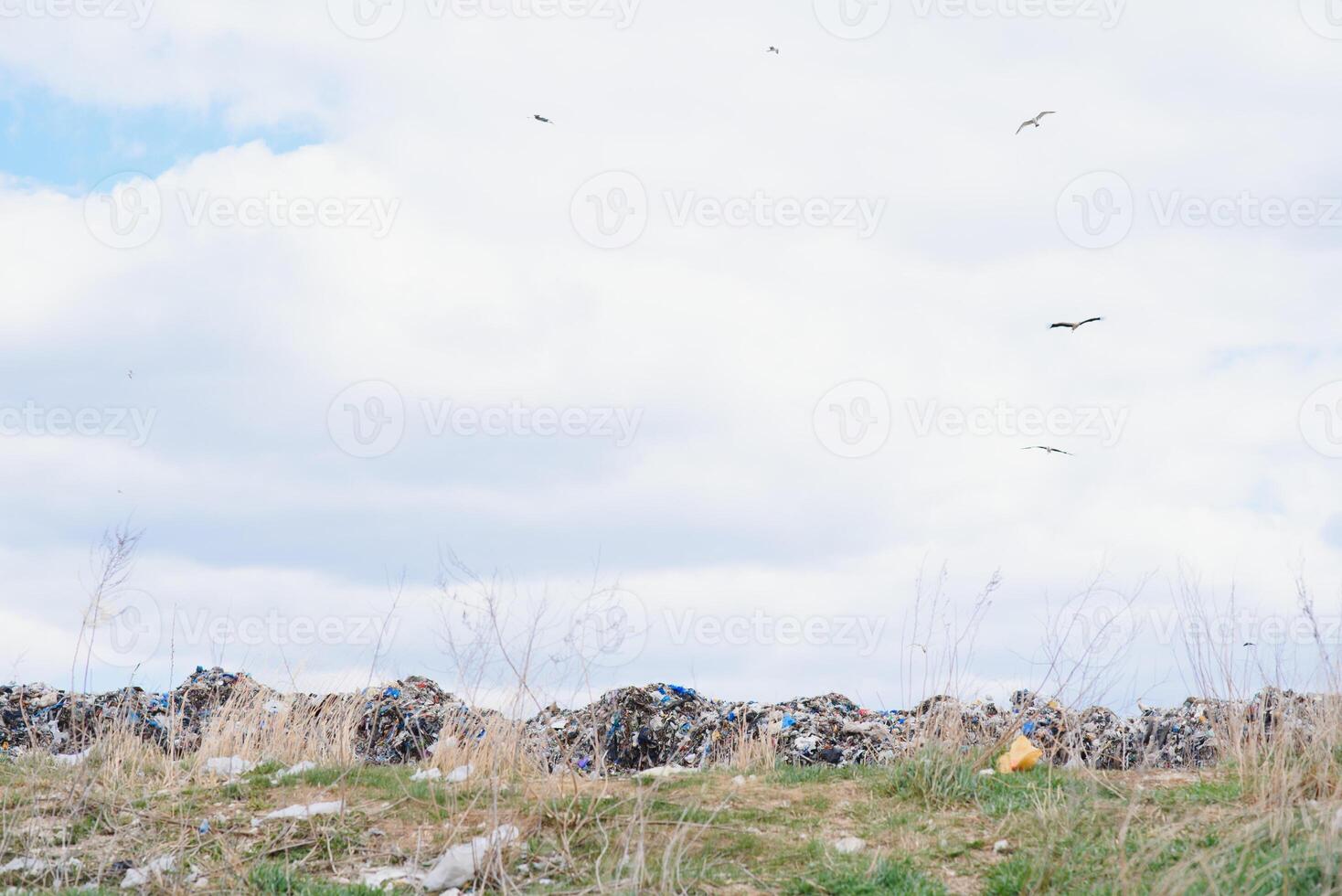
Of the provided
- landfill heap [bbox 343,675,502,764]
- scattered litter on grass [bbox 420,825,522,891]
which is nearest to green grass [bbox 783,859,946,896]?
scattered litter on grass [bbox 420,825,522,891]

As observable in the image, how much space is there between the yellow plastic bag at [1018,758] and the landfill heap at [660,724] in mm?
568

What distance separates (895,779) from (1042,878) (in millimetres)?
1722

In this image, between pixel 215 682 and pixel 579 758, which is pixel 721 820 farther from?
pixel 215 682

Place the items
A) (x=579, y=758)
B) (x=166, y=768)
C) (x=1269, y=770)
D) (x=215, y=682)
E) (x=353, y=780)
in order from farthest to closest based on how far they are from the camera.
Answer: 1. (x=215, y=682)
2. (x=579, y=758)
3. (x=166, y=768)
4. (x=353, y=780)
5. (x=1269, y=770)

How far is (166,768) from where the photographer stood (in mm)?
8289

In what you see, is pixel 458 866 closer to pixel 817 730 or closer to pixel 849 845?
pixel 849 845

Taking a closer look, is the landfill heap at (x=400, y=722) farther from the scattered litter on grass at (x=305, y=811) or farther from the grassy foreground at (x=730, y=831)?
the scattered litter on grass at (x=305, y=811)

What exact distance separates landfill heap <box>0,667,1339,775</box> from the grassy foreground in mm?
1200

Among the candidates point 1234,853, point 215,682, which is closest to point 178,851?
point 1234,853

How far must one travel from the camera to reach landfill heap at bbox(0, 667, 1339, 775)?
9312mm

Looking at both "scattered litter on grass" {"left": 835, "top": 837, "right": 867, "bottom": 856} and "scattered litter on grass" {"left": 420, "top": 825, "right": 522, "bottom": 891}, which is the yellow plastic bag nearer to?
"scattered litter on grass" {"left": 835, "top": 837, "right": 867, "bottom": 856}

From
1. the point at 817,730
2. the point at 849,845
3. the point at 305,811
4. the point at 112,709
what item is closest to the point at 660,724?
the point at 817,730

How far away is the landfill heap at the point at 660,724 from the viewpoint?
30.6 ft

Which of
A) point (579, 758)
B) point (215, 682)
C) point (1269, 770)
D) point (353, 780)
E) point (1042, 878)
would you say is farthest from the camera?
point (215, 682)
